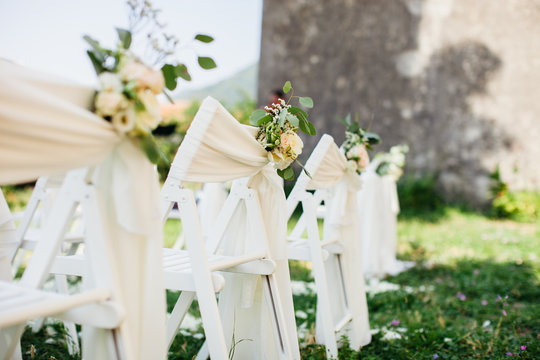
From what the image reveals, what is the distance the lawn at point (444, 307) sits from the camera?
2668 mm

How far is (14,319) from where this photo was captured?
110 cm

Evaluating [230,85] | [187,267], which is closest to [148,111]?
[187,267]

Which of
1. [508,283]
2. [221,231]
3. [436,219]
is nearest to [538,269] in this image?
[508,283]

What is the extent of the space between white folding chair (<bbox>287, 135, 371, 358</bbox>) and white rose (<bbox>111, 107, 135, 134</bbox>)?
50.9 inches

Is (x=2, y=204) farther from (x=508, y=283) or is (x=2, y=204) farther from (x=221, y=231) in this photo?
(x=508, y=283)

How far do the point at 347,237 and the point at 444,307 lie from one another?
4.37 ft

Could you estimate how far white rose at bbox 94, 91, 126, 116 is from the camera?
4.24ft

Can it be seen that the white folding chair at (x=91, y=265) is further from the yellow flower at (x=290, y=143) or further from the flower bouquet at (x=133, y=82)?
the yellow flower at (x=290, y=143)

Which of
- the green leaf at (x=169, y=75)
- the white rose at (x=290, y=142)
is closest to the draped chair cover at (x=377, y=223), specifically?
the white rose at (x=290, y=142)

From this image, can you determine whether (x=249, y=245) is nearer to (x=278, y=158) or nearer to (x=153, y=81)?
(x=278, y=158)

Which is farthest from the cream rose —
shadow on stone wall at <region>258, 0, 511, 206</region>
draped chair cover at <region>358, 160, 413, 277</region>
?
shadow on stone wall at <region>258, 0, 511, 206</region>

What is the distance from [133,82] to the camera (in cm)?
130

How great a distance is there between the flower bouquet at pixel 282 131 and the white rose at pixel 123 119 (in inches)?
32.6

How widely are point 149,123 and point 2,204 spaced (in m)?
1.05
